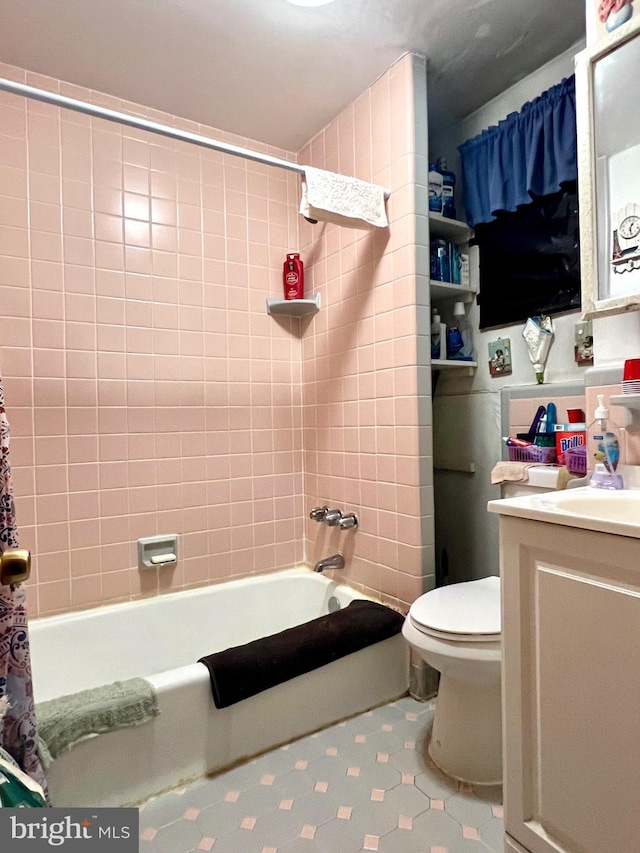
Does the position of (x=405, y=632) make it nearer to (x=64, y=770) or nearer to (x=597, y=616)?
(x=597, y=616)

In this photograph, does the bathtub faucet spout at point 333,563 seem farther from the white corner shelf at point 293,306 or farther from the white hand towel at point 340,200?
the white hand towel at point 340,200

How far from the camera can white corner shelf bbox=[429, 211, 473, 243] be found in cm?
194

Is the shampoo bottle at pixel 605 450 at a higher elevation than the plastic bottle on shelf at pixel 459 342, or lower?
lower

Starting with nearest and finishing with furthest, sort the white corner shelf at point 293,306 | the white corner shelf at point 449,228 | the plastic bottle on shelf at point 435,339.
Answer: the white corner shelf at point 449,228 → the plastic bottle on shelf at point 435,339 → the white corner shelf at point 293,306

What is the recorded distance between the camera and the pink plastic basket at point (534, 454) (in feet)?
5.38

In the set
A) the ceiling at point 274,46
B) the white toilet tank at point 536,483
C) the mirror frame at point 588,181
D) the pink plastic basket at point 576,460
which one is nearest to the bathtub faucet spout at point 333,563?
the white toilet tank at point 536,483

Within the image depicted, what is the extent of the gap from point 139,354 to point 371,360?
948 millimetres

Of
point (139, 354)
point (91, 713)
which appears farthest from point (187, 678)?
point (139, 354)

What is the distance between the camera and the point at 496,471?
1.70 metres

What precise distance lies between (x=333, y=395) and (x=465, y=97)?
1.33 m

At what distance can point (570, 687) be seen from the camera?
91 centimetres

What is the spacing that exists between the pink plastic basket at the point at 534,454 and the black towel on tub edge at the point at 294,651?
2.35ft

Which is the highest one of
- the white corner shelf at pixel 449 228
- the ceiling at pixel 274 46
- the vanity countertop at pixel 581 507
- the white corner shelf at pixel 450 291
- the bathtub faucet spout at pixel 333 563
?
the ceiling at pixel 274 46

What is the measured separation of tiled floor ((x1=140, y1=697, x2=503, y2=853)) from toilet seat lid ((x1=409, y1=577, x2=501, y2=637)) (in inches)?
17.0
